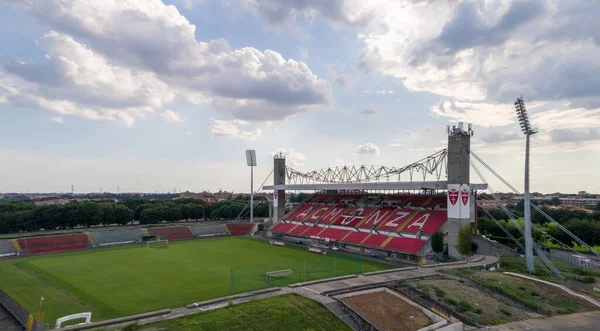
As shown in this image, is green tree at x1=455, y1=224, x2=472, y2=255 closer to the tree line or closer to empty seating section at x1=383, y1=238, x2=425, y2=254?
empty seating section at x1=383, y1=238, x2=425, y2=254

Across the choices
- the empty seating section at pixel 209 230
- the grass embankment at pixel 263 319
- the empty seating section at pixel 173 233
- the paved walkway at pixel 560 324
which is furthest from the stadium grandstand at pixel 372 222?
the grass embankment at pixel 263 319

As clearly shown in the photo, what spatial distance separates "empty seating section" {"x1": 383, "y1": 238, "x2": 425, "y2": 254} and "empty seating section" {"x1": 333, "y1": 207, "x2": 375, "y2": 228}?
9.71 metres

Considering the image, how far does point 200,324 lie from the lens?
20.3m

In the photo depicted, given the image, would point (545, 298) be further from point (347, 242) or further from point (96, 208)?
point (96, 208)

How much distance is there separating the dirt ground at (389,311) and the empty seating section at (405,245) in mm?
18899

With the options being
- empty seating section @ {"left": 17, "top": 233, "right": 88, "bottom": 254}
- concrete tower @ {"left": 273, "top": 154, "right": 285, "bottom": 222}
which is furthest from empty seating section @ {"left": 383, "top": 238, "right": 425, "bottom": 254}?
empty seating section @ {"left": 17, "top": 233, "right": 88, "bottom": 254}

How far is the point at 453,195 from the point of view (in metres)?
44.3

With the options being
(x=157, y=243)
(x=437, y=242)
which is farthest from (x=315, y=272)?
(x=157, y=243)

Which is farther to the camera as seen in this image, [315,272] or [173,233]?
[173,233]

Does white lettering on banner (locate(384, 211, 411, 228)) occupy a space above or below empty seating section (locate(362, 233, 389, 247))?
above

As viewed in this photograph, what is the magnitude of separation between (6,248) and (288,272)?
43407 millimetres

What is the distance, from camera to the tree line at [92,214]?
68812 mm

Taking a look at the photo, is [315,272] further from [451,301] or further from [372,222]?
[372,222]

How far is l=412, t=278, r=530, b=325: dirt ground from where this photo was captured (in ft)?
80.4
